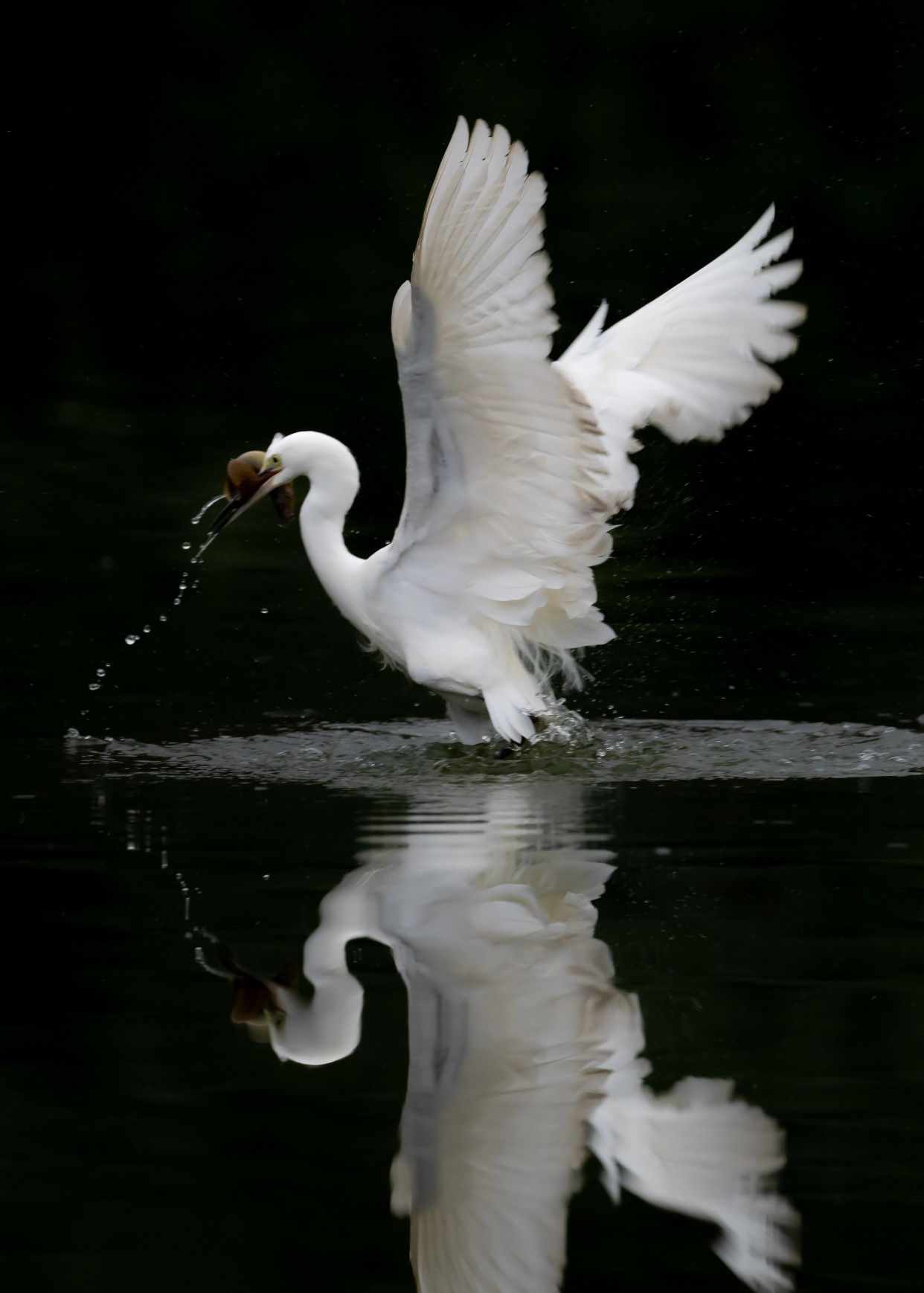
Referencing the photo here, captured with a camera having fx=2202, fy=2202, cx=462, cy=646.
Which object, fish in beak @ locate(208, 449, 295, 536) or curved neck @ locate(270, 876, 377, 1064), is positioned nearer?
curved neck @ locate(270, 876, 377, 1064)

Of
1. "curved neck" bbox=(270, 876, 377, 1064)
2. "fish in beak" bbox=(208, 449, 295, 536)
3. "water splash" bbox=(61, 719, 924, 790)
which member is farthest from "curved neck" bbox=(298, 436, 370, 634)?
"curved neck" bbox=(270, 876, 377, 1064)

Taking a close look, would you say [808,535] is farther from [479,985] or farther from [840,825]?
[479,985]

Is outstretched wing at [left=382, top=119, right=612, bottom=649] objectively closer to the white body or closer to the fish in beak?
the fish in beak

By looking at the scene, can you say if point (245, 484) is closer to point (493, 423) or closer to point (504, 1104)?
point (493, 423)

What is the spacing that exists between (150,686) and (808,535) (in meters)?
3.20

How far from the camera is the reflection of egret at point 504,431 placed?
14.8 feet

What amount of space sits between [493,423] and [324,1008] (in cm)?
228

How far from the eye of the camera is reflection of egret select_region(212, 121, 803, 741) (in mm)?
4508

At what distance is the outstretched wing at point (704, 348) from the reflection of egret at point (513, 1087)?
2459mm

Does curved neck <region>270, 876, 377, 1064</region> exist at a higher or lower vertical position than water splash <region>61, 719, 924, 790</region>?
lower

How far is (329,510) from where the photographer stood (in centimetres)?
571

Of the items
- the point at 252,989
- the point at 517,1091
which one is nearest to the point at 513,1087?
the point at 517,1091

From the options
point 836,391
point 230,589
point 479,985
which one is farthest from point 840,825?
point 836,391

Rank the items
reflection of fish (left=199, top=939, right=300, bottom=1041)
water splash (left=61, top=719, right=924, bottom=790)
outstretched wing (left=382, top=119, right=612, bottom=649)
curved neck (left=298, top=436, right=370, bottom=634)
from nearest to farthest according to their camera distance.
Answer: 1. reflection of fish (left=199, top=939, right=300, bottom=1041)
2. outstretched wing (left=382, top=119, right=612, bottom=649)
3. water splash (left=61, top=719, right=924, bottom=790)
4. curved neck (left=298, top=436, right=370, bottom=634)
